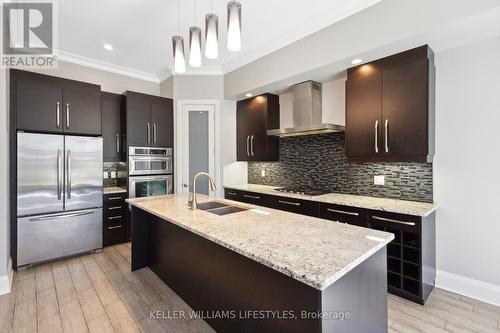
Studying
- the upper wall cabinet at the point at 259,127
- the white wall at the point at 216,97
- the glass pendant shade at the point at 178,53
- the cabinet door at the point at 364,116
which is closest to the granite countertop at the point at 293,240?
the glass pendant shade at the point at 178,53

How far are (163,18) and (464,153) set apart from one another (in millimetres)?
3501

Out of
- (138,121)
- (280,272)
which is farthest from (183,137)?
(280,272)

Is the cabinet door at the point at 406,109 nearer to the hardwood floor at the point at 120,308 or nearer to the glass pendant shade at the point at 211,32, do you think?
the hardwood floor at the point at 120,308

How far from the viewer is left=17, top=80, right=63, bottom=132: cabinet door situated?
297 centimetres

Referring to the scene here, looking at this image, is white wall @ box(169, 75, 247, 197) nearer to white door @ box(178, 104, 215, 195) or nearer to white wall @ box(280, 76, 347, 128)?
white door @ box(178, 104, 215, 195)

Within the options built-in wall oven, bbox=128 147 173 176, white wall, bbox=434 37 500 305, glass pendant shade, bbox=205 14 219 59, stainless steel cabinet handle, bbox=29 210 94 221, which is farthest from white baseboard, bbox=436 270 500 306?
stainless steel cabinet handle, bbox=29 210 94 221

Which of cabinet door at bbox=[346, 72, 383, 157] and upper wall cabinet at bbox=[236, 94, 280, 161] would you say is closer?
cabinet door at bbox=[346, 72, 383, 157]

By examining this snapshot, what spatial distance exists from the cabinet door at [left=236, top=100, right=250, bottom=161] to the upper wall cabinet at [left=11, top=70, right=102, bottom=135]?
84.5 inches

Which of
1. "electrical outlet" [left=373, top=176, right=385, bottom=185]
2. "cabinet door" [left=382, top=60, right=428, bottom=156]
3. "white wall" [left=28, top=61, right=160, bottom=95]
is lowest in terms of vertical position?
"electrical outlet" [left=373, top=176, right=385, bottom=185]

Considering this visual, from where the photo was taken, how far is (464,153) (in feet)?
7.87

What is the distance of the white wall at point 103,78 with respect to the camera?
377cm

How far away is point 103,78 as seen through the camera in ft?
13.7

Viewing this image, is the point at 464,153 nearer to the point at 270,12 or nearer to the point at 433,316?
the point at 433,316

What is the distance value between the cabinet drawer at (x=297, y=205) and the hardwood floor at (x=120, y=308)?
43.9 inches
